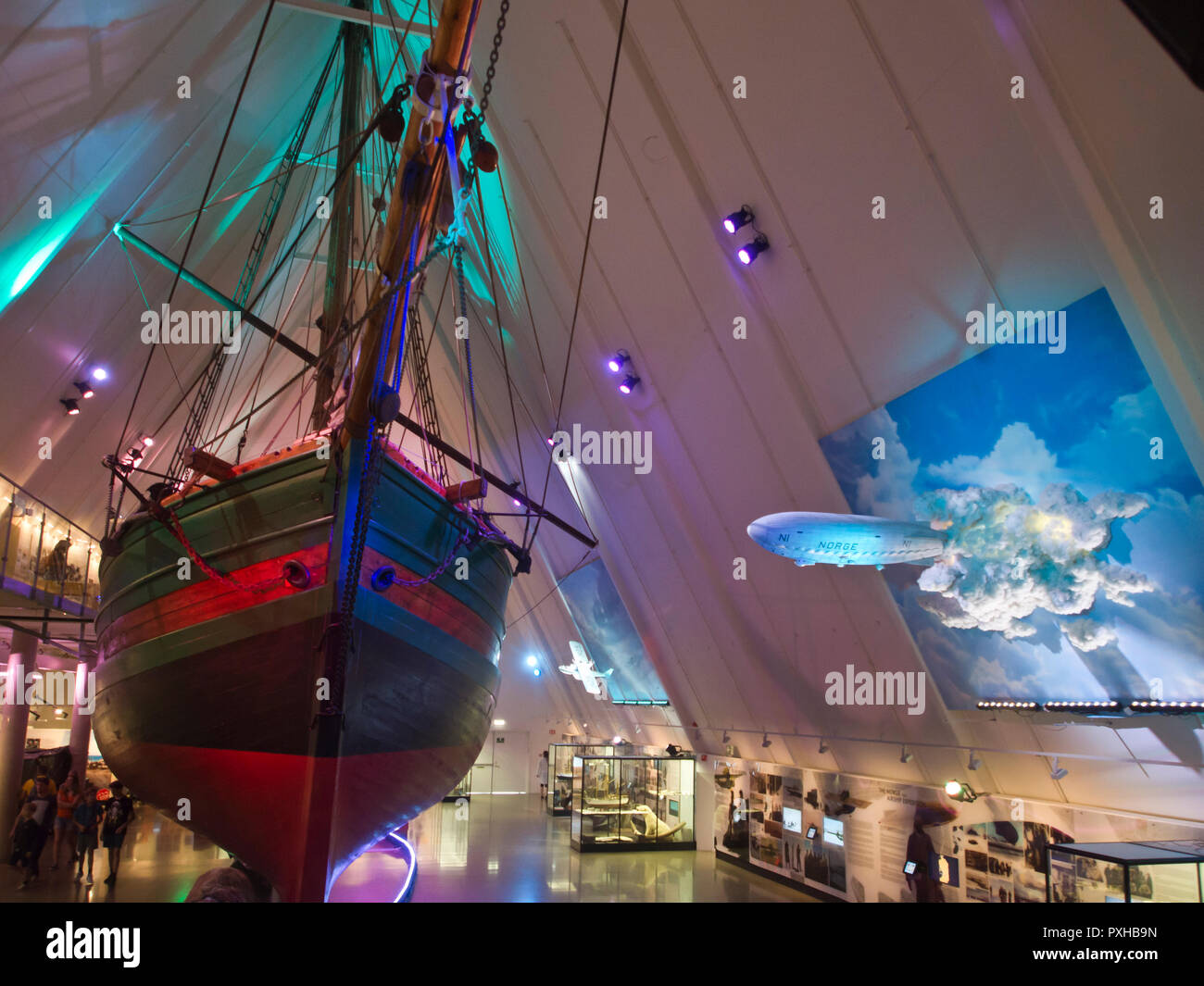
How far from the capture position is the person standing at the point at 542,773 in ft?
69.9

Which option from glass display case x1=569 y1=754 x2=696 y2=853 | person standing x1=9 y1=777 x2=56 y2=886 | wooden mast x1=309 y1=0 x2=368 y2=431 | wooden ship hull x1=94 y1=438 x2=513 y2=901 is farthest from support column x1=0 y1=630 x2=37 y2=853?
glass display case x1=569 y1=754 x2=696 y2=853

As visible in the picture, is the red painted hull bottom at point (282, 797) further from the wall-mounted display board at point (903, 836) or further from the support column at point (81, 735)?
the support column at point (81, 735)

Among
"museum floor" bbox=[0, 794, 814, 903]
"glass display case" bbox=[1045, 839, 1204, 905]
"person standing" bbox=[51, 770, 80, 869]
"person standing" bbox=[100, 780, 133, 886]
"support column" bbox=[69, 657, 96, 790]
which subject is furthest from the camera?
"support column" bbox=[69, 657, 96, 790]

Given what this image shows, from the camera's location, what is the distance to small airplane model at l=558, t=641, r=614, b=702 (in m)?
17.3

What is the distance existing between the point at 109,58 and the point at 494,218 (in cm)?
544

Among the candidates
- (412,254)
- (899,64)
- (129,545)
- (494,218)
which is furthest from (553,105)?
(129,545)

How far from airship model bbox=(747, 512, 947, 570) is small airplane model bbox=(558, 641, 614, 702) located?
36.2 feet

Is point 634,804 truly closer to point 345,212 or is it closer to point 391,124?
point 345,212

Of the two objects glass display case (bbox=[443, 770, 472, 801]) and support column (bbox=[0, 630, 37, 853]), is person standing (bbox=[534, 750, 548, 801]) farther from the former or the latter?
support column (bbox=[0, 630, 37, 853])

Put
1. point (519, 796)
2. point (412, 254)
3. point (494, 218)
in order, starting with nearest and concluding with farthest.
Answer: point (412, 254) → point (494, 218) → point (519, 796)

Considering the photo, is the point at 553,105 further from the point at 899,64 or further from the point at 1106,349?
the point at 1106,349

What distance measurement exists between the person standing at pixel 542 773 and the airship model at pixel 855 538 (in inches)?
639

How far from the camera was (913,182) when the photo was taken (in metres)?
5.25
